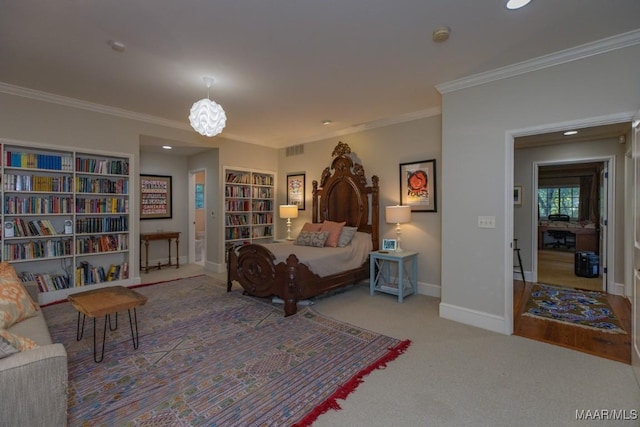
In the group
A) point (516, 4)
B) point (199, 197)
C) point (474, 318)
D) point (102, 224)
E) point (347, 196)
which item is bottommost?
point (474, 318)

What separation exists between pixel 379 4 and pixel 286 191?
467 cm

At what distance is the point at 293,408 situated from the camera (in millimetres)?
1894

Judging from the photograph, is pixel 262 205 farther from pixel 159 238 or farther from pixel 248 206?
pixel 159 238

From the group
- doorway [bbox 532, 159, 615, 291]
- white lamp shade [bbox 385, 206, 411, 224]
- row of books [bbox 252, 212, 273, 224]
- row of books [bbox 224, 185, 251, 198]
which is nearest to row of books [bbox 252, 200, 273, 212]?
row of books [bbox 252, 212, 273, 224]

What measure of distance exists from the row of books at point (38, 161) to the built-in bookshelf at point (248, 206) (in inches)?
93.7

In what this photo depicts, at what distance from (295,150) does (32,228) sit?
14.1 ft

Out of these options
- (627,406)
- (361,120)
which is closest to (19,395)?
(627,406)

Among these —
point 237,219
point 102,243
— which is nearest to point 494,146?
point 237,219

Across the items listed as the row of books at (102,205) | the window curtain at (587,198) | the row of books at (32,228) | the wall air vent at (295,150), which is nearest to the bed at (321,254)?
the wall air vent at (295,150)

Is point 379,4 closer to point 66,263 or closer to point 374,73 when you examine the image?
point 374,73

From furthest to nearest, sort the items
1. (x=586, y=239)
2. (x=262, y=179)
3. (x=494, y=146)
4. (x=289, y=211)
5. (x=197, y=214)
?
(x=197, y=214)
(x=586, y=239)
(x=262, y=179)
(x=289, y=211)
(x=494, y=146)

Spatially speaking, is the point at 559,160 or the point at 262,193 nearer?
the point at 559,160

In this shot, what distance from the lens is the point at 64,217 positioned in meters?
4.21

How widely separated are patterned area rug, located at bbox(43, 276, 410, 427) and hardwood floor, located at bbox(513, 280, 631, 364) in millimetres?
1458
